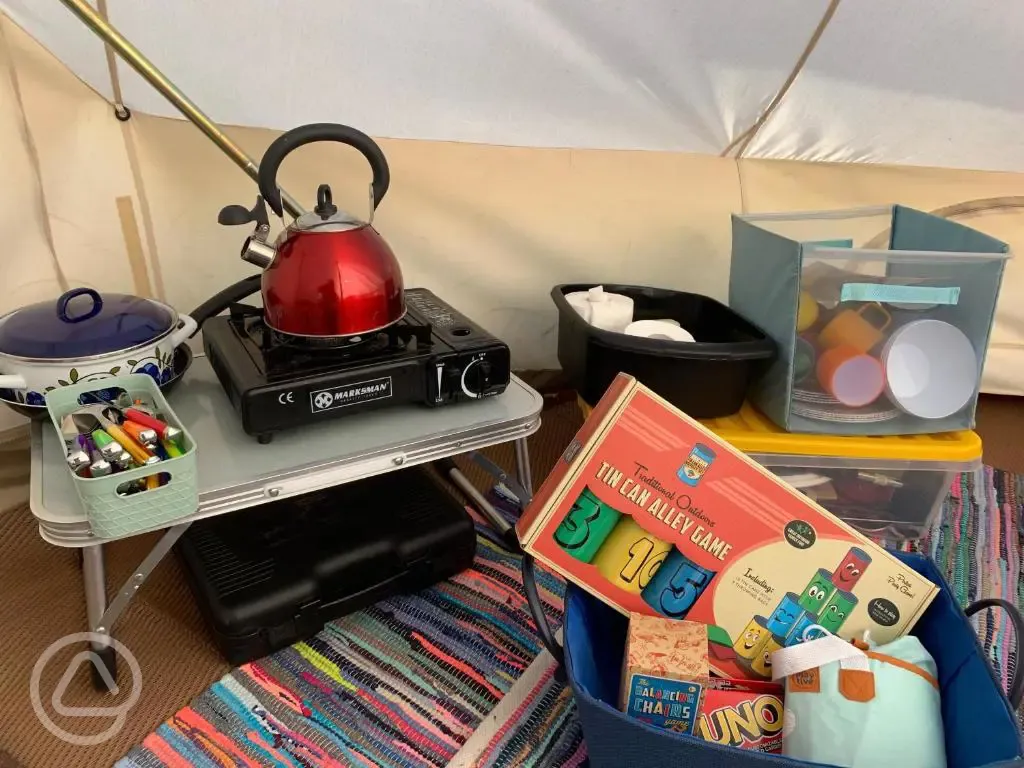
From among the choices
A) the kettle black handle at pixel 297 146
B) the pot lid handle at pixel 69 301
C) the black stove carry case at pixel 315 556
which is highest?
the kettle black handle at pixel 297 146

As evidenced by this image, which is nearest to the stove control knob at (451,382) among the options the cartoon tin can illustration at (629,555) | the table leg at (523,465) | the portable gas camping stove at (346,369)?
the portable gas camping stove at (346,369)

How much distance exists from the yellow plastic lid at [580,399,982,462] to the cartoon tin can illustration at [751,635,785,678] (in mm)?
305

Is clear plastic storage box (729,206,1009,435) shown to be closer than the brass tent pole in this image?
No

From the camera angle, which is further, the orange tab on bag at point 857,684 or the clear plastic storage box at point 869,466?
the clear plastic storage box at point 869,466

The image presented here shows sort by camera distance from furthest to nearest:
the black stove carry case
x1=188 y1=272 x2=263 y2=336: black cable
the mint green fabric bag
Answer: x1=188 y1=272 x2=263 y2=336: black cable < the black stove carry case < the mint green fabric bag

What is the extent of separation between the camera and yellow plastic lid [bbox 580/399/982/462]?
1049 mm

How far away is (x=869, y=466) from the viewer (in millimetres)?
1074

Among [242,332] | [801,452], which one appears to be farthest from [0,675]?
[801,452]

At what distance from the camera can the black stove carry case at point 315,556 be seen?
3.02ft

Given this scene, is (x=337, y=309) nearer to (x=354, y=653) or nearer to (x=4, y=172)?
(x=354, y=653)

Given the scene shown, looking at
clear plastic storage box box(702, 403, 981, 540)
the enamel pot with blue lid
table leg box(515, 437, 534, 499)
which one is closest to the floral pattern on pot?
the enamel pot with blue lid

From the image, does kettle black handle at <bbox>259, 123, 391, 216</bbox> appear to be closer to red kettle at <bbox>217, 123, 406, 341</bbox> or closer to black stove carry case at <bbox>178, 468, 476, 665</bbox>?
red kettle at <bbox>217, 123, 406, 341</bbox>

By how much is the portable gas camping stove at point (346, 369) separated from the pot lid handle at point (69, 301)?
134 mm

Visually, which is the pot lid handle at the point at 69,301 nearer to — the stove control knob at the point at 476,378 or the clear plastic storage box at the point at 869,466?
the stove control knob at the point at 476,378
